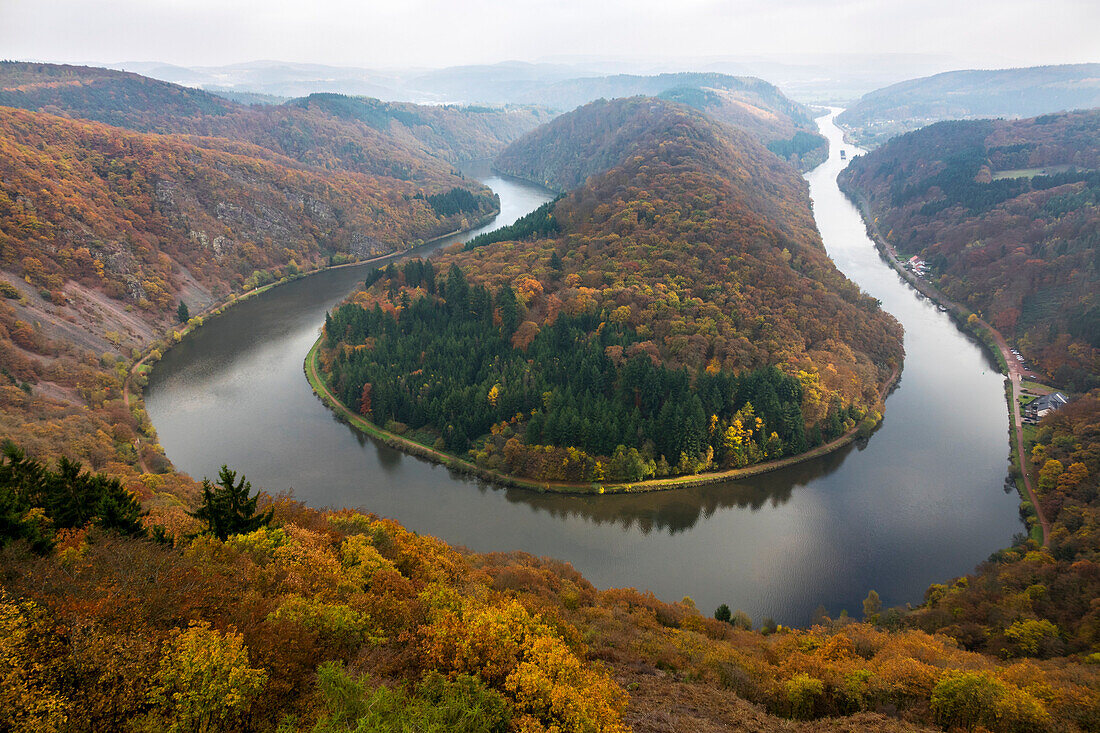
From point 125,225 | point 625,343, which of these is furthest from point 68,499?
point 125,225

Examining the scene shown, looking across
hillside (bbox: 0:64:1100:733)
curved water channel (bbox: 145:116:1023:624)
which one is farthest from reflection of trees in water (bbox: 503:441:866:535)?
hillside (bbox: 0:64:1100:733)

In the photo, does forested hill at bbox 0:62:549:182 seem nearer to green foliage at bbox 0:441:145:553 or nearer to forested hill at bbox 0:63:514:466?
forested hill at bbox 0:63:514:466

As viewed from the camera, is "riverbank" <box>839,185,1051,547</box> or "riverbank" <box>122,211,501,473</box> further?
"riverbank" <box>122,211,501,473</box>

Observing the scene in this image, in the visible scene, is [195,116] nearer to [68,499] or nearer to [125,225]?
[125,225]

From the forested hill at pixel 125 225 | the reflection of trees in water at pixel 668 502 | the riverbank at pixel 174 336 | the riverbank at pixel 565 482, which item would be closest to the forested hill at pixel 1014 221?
the riverbank at pixel 565 482

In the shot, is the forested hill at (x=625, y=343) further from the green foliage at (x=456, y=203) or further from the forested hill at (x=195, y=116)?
the forested hill at (x=195, y=116)

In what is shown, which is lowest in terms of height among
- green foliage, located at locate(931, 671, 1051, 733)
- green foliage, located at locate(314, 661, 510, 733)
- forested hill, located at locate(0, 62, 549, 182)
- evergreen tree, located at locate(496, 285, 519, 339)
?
green foliage, located at locate(931, 671, 1051, 733)
